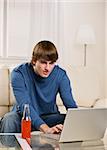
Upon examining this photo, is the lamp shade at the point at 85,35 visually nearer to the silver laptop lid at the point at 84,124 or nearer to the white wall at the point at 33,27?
the white wall at the point at 33,27

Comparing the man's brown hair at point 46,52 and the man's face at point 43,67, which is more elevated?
the man's brown hair at point 46,52

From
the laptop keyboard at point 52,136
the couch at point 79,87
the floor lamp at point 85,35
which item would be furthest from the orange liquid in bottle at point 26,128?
the floor lamp at point 85,35

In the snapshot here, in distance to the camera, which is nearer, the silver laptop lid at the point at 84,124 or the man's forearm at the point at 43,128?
the silver laptop lid at the point at 84,124

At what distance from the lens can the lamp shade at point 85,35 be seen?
141 inches

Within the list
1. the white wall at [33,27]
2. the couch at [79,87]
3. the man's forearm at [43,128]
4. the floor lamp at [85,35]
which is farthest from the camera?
the white wall at [33,27]

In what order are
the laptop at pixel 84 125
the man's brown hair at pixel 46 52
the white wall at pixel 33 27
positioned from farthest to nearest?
the white wall at pixel 33 27 → the man's brown hair at pixel 46 52 → the laptop at pixel 84 125

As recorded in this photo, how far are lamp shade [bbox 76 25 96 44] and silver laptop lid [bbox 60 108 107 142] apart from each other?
2.08 m

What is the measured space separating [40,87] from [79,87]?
1.19 metres

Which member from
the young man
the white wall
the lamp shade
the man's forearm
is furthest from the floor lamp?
the man's forearm

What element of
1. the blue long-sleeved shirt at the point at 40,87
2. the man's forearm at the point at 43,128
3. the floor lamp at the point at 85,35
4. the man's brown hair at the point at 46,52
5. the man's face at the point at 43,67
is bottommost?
the man's forearm at the point at 43,128

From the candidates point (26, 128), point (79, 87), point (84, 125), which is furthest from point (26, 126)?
point (79, 87)

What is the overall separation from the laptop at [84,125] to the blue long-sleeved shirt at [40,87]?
20.8 inches

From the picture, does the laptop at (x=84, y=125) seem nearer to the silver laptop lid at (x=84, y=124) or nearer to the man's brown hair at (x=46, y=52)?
the silver laptop lid at (x=84, y=124)

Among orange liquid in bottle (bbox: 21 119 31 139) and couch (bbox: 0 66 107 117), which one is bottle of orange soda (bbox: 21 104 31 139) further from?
couch (bbox: 0 66 107 117)
